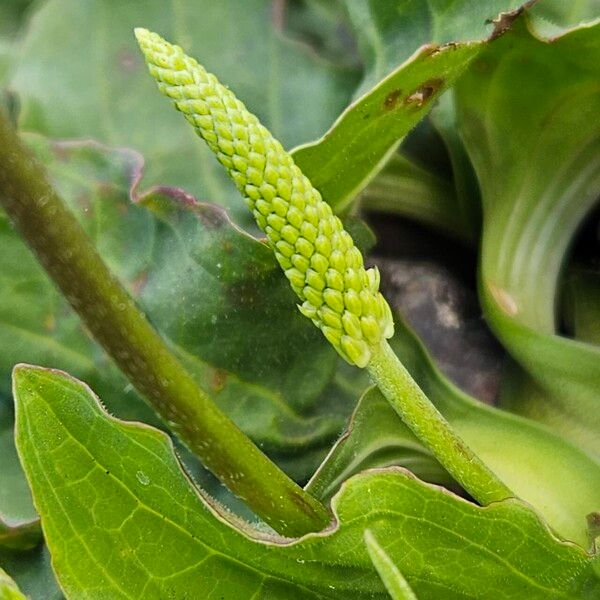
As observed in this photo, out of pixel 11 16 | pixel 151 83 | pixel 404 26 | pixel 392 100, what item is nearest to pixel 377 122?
pixel 392 100

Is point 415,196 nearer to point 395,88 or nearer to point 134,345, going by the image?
point 395,88

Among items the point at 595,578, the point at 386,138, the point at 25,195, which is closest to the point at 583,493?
the point at 595,578

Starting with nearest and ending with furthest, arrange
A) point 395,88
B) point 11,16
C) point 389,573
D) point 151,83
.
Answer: point 389,573 < point 395,88 < point 151,83 < point 11,16

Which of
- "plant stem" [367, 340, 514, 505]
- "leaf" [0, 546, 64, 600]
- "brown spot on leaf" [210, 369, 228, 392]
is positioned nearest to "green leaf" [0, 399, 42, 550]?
"leaf" [0, 546, 64, 600]

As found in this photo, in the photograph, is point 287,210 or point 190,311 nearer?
point 287,210

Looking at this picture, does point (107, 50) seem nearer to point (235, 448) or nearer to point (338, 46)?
point (338, 46)

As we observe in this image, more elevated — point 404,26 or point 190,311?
point 404,26
